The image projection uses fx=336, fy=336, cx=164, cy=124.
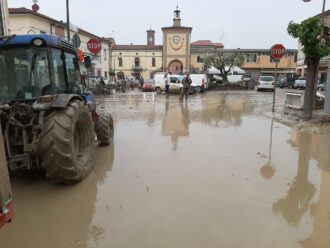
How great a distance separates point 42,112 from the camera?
437 centimetres

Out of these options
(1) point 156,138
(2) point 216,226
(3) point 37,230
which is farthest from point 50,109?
(1) point 156,138

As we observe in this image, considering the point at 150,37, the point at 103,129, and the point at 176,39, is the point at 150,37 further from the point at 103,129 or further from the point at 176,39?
the point at 103,129

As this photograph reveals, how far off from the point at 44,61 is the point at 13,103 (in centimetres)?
73

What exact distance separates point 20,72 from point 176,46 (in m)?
53.3

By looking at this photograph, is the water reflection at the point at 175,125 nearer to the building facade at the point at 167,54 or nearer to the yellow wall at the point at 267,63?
the building facade at the point at 167,54

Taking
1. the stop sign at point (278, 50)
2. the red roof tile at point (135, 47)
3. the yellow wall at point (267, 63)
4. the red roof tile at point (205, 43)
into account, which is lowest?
the stop sign at point (278, 50)

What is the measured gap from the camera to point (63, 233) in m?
3.52

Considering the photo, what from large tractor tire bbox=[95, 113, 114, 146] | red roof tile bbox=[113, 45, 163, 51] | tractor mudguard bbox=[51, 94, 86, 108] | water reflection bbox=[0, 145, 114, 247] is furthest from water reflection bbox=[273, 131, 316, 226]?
red roof tile bbox=[113, 45, 163, 51]

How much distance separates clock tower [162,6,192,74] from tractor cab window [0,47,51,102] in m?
51.8

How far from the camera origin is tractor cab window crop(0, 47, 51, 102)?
4.68 metres

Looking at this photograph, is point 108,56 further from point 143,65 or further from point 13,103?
point 13,103

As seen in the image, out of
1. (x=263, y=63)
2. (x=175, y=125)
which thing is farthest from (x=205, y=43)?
(x=175, y=125)

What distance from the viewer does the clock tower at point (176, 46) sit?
55281mm

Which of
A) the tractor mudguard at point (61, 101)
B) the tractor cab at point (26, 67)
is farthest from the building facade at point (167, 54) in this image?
the tractor mudguard at point (61, 101)
